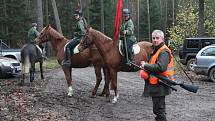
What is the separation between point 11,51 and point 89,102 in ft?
39.9

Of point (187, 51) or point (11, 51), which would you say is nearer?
point (11, 51)

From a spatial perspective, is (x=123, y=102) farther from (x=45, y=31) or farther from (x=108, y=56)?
(x=45, y=31)

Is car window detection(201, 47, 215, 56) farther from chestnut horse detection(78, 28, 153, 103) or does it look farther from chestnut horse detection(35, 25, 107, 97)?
chestnut horse detection(78, 28, 153, 103)

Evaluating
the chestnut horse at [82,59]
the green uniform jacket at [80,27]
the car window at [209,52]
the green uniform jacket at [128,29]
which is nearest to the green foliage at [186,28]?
the car window at [209,52]

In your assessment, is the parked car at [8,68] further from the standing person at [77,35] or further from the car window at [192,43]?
the car window at [192,43]

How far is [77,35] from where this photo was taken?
13.2 metres

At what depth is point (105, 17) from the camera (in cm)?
5775

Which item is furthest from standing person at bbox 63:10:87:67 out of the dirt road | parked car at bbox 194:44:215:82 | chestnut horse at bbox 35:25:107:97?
parked car at bbox 194:44:215:82

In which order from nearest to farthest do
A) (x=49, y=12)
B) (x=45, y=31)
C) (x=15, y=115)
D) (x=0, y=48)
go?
(x=15, y=115) < (x=45, y=31) < (x=0, y=48) < (x=49, y=12)

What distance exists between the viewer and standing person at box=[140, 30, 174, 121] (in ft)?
24.0

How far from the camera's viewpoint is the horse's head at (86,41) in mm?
12586

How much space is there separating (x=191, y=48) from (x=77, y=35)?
13724 mm

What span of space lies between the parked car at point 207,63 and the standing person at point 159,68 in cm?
1249

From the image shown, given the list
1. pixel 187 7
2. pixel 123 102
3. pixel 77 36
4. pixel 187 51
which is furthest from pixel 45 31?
pixel 187 7
